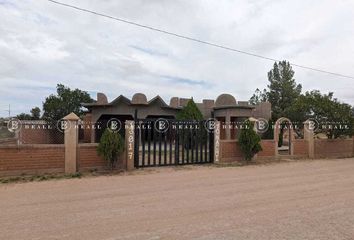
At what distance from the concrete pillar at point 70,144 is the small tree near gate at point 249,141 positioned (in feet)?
25.0

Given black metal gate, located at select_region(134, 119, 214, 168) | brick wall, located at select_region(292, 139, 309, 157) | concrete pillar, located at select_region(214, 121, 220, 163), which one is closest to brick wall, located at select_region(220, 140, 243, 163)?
concrete pillar, located at select_region(214, 121, 220, 163)

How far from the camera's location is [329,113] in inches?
803

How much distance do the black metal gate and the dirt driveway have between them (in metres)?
2.08

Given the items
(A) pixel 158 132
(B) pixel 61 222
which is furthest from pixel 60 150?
(B) pixel 61 222

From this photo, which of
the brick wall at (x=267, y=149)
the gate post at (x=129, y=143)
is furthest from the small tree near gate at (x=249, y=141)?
the gate post at (x=129, y=143)

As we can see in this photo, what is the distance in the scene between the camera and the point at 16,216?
6930 mm

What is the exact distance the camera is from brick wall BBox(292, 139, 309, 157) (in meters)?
19.4

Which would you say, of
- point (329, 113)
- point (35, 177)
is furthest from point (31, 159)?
point (329, 113)

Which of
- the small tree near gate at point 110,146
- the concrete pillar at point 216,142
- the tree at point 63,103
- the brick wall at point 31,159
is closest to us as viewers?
the brick wall at point 31,159

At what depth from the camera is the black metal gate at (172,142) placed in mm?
14188

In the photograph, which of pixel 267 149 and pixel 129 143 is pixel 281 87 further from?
pixel 129 143

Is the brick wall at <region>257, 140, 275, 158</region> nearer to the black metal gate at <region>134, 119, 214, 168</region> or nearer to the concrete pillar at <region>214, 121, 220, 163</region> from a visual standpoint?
the concrete pillar at <region>214, 121, 220, 163</region>

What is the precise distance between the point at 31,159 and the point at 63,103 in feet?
126

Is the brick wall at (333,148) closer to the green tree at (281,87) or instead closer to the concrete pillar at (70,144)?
the concrete pillar at (70,144)
